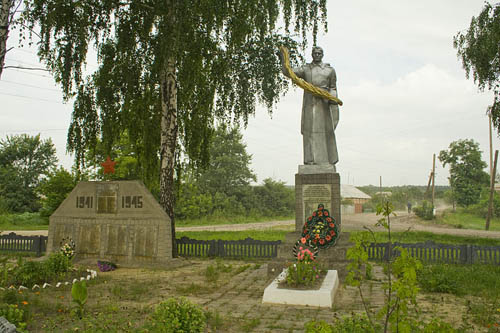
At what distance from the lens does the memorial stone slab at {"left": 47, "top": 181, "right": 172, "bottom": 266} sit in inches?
375

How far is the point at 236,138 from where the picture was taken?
3516cm

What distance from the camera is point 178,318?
3783 mm

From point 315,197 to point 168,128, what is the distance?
14.6ft

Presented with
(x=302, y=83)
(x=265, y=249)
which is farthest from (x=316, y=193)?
(x=265, y=249)

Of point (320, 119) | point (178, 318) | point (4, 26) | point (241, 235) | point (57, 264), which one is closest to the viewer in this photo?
point (178, 318)

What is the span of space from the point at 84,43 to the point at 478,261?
11264 millimetres

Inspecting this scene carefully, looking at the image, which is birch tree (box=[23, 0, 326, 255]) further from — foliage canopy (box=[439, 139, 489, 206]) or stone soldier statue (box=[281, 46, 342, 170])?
foliage canopy (box=[439, 139, 489, 206])

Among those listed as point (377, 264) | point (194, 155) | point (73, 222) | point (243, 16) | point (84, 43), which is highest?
point (243, 16)

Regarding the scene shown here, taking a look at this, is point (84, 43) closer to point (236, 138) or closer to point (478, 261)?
point (478, 261)

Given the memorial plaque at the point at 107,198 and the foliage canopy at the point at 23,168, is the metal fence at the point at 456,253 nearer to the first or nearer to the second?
the memorial plaque at the point at 107,198

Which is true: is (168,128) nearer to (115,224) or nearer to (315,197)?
(115,224)

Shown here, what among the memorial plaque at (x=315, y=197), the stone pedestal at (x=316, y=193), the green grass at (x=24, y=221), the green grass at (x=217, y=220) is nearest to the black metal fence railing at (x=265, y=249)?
the stone pedestal at (x=316, y=193)

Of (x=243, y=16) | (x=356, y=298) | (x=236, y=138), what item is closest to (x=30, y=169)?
(x=236, y=138)

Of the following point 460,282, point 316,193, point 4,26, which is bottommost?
point 460,282
